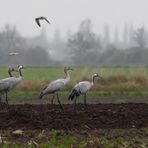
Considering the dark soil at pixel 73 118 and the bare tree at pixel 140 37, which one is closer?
the dark soil at pixel 73 118

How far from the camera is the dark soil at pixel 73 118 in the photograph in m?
14.9

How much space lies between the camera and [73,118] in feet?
52.9

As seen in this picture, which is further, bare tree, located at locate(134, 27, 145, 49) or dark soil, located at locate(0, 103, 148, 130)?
bare tree, located at locate(134, 27, 145, 49)

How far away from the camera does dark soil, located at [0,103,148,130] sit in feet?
49.0

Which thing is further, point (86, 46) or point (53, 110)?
point (86, 46)

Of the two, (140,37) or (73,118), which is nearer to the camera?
(73,118)

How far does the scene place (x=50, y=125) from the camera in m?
14.9

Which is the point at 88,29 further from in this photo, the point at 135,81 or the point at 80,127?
the point at 80,127

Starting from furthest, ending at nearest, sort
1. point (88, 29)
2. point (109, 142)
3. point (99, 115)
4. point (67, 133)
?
point (88, 29) < point (99, 115) < point (67, 133) < point (109, 142)

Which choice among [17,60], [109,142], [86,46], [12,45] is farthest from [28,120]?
[12,45]

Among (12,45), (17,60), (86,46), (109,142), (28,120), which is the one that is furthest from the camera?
(12,45)

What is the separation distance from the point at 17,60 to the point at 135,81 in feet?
212

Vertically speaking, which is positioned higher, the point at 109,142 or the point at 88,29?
the point at 88,29

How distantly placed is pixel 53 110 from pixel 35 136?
5486 millimetres
